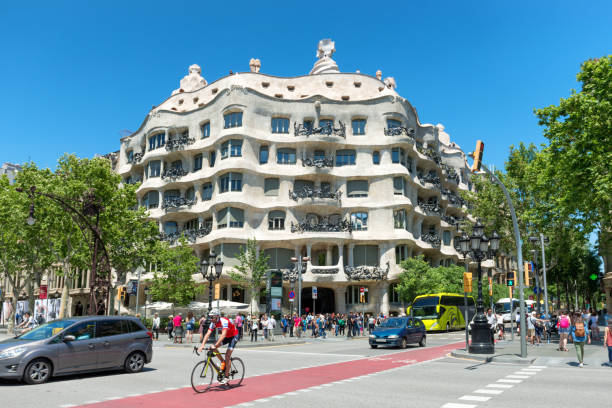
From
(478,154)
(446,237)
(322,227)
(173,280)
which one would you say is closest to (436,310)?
(322,227)

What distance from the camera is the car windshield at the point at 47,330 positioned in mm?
12758

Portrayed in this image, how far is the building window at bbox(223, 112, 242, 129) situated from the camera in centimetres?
4947

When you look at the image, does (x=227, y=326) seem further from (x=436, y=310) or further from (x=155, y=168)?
(x=155, y=168)

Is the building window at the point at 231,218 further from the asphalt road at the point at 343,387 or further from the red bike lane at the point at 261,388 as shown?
the asphalt road at the point at 343,387

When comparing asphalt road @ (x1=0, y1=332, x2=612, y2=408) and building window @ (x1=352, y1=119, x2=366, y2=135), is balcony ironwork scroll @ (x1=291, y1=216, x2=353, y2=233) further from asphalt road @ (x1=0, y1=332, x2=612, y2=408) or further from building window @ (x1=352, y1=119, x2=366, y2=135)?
asphalt road @ (x1=0, y1=332, x2=612, y2=408)

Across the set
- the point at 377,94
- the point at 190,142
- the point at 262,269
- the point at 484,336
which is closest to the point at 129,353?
the point at 484,336

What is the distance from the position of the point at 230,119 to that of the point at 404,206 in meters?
18.5

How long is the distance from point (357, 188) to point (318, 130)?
22.1ft

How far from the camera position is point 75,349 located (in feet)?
42.4

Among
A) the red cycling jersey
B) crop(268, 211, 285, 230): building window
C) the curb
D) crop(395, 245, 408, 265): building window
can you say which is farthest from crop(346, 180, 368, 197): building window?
the red cycling jersey

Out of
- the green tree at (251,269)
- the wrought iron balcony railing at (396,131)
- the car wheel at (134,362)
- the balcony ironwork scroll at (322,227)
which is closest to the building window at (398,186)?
the wrought iron balcony railing at (396,131)

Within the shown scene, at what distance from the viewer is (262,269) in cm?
4316

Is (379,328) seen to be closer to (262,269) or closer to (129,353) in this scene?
(129,353)

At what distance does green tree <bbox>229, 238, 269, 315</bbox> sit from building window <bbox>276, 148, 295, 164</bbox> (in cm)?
898
